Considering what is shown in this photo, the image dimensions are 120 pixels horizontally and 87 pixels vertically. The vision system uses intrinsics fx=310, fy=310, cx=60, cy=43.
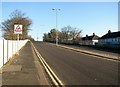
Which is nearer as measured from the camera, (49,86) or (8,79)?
(49,86)

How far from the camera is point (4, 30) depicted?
86500mm

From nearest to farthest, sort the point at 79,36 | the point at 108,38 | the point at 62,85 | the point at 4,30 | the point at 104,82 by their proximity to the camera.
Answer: the point at 62,85
the point at 104,82
the point at 4,30
the point at 108,38
the point at 79,36

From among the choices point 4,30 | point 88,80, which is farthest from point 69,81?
point 4,30

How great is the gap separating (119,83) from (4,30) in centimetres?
7601

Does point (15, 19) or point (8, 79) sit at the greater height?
point (15, 19)

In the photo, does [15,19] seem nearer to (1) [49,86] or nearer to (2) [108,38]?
(2) [108,38]

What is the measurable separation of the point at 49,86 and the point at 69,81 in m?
1.48

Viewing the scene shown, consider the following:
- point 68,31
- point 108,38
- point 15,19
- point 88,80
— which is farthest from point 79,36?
point 88,80

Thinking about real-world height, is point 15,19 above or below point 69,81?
above

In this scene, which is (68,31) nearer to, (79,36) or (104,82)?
(79,36)

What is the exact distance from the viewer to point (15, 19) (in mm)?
87062

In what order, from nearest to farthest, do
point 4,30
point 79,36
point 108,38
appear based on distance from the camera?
point 4,30, point 108,38, point 79,36

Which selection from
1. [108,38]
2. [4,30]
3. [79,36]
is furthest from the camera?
[79,36]

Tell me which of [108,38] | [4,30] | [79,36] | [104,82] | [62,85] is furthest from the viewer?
[79,36]
